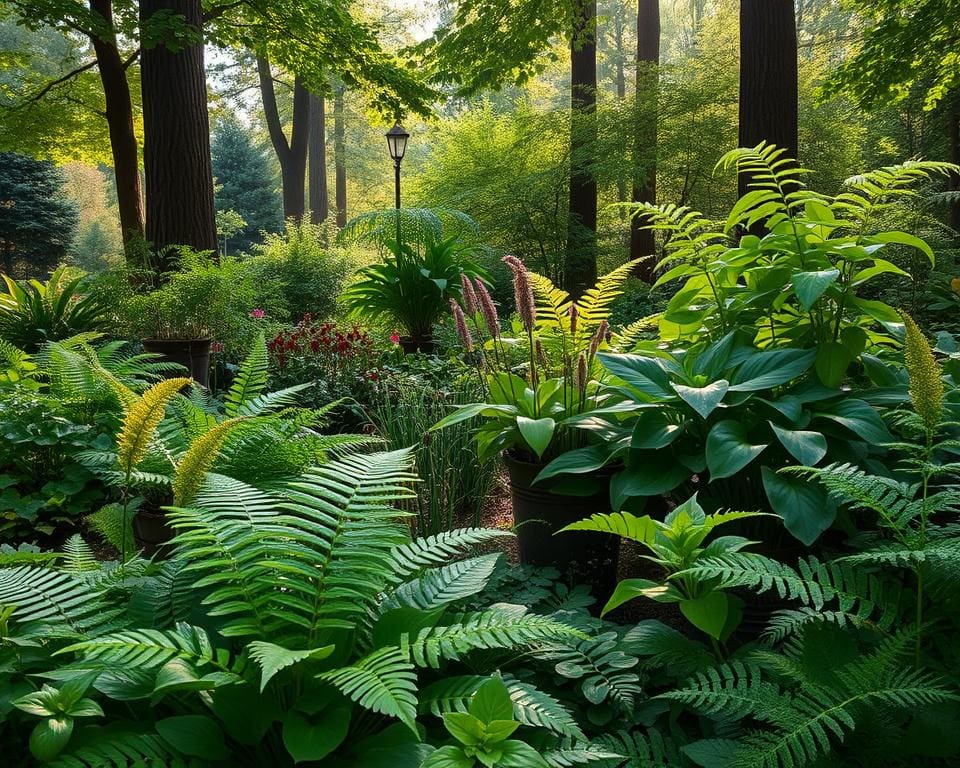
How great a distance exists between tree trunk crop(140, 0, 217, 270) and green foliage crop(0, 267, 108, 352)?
864 millimetres

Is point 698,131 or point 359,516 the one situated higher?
point 698,131

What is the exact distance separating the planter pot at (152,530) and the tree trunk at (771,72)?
5025mm

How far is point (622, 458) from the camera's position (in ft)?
7.22

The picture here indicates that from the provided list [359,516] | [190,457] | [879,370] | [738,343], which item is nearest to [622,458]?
[738,343]

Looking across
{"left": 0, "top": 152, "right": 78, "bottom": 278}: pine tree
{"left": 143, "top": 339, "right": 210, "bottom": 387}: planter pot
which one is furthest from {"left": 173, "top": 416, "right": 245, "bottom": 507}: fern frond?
{"left": 0, "top": 152, "right": 78, "bottom": 278}: pine tree

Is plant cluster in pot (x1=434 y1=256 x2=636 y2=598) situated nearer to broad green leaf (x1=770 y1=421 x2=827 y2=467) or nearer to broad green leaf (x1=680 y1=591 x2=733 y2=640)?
broad green leaf (x1=770 y1=421 x2=827 y2=467)

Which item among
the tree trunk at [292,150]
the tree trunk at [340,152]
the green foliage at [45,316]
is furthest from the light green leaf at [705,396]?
the tree trunk at [340,152]

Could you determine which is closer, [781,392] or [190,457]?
[190,457]

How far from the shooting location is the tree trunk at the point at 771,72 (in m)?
5.54

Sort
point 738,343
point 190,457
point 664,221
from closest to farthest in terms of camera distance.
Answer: point 190,457 < point 738,343 < point 664,221

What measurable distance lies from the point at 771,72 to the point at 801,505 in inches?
Result: 201

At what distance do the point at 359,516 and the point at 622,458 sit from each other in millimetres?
1163

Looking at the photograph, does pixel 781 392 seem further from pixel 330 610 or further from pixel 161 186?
pixel 161 186

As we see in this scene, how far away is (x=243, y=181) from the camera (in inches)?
897
